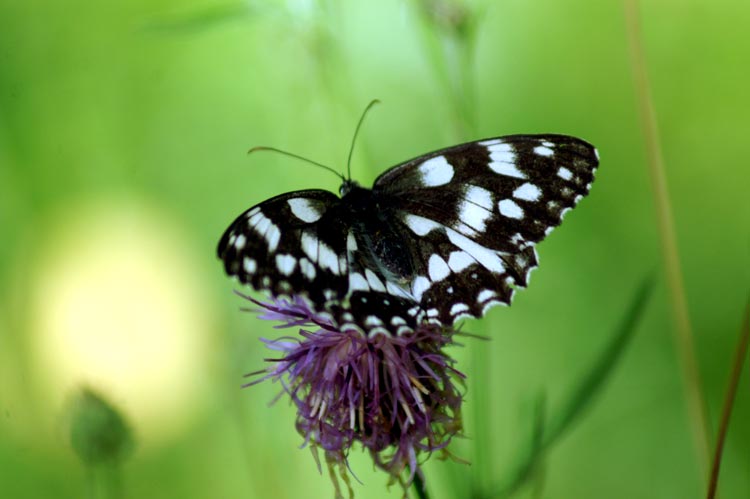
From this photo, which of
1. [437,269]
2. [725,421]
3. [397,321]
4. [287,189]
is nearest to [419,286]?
[437,269]

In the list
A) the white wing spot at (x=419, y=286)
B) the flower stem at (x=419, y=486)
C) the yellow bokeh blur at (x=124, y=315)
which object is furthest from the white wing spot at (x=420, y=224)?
the yellow bokeh blur at (x=124, y=315)

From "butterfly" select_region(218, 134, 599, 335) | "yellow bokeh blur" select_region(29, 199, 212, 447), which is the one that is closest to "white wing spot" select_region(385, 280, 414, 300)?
"butterfly" select_region(218, 134, 599, 335)

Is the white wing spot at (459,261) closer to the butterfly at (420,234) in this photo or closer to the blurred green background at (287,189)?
the butterfly at (420,234)

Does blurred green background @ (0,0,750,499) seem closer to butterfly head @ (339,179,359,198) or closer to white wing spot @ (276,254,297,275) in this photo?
butterfly head @ (339,179,359,198)

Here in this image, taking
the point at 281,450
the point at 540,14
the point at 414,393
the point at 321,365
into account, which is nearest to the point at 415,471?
the point at 414,393

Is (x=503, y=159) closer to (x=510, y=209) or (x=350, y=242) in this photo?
(x=510, y=209)

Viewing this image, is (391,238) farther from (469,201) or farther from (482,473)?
(482,473)
